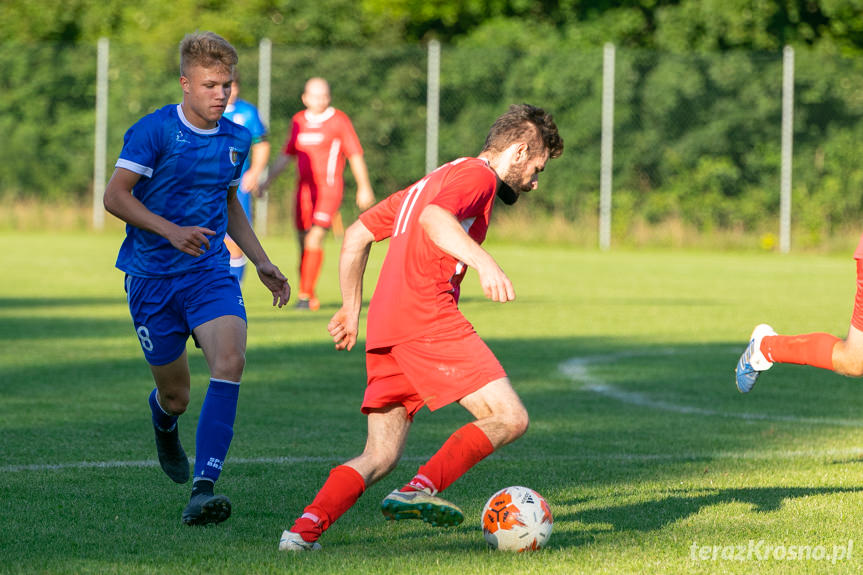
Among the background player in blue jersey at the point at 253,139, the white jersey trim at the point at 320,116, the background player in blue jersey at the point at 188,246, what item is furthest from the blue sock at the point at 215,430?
the white jersey trim at the point at 320,116

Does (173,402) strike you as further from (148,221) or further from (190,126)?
(190,126)

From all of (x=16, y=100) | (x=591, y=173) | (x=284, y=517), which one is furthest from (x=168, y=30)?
(x=284, y=517)

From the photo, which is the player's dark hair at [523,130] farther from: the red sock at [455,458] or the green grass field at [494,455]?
the green grass field at [494,455]

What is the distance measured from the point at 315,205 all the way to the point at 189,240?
8810 millimetres

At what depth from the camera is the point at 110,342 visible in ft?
35.3

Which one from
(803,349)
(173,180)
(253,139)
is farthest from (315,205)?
(173,180)

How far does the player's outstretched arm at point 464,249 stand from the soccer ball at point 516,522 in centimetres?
76

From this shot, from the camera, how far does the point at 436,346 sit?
4.54 meters

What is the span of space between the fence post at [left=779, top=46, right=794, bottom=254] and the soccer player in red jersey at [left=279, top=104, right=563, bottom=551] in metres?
21.1

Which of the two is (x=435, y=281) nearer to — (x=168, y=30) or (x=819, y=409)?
(x=819, y=409)

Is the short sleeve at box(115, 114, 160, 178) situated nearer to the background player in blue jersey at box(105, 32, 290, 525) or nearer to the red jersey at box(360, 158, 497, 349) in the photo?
the background player in blue jersey at box(105, 32, 290, 525)

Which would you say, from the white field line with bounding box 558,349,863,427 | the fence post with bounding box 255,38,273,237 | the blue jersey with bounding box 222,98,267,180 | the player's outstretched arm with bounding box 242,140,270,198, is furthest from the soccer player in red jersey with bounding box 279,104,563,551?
the fence post with bounding box 255,38,273,237

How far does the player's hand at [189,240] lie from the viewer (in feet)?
16.7

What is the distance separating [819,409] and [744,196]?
61.3 feet
